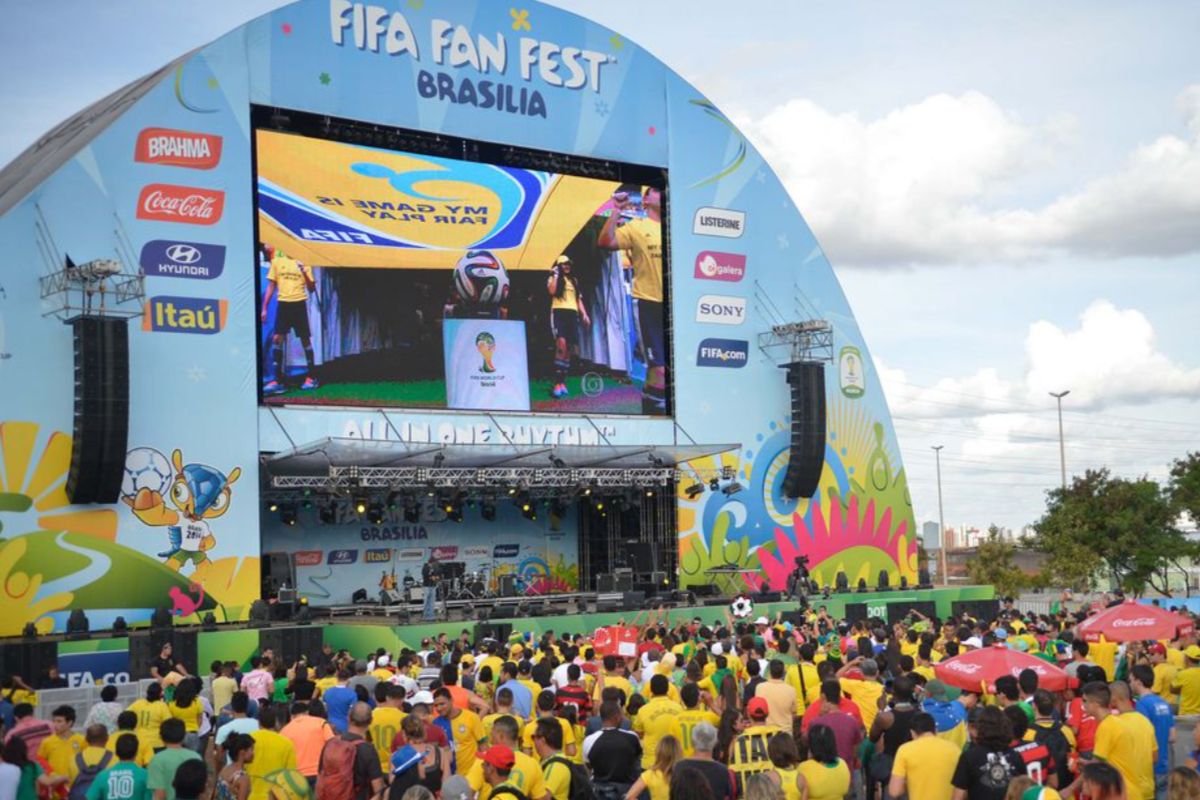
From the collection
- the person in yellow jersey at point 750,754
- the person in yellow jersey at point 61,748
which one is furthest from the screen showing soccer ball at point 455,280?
the person in yellow jersey at point 750,754

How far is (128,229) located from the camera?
95.9 ft

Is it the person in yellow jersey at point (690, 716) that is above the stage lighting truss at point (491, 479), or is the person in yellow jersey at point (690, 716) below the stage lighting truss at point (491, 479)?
below

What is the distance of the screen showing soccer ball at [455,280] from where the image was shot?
31.6 meters

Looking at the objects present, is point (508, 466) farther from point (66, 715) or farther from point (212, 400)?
point (66, 715)

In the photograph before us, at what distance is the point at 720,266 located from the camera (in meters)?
38.6

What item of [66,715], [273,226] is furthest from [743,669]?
[273,226]

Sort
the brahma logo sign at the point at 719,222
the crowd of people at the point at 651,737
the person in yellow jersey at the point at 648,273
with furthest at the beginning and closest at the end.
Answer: the brahma logo sign at the point at 719,222
the person in yellow jersey at the point at 648,273
the crowd of people at the point at 651,737

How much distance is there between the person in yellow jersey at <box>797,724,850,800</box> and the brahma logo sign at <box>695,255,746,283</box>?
30034 mm

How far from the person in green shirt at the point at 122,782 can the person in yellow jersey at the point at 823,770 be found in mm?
4267

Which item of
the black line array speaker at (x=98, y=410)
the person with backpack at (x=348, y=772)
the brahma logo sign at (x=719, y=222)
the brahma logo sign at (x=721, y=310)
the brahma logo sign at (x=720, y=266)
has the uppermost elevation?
the brahma logo sign at (x=719, y=222)

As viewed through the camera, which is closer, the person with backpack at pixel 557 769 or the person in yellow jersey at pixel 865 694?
the person with backpack at pixel 557 769

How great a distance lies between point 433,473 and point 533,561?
7073 millimetres

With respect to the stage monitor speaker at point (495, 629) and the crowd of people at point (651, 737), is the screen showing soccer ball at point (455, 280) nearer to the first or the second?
the stage monitor speaker at point (495, 629)

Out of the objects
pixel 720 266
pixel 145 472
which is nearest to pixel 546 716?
pixel 145 472
